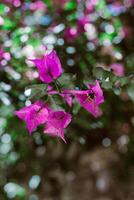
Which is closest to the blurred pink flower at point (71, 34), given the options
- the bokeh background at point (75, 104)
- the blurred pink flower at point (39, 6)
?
the bokeh background at point (75, 104)

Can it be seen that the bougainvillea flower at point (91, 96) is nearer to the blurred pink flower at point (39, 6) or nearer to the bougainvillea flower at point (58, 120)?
the bougainvillea flower at point (58, 120)

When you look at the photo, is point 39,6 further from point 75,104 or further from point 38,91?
point 38,91

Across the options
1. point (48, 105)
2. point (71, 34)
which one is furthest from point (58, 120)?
point (71, 34)

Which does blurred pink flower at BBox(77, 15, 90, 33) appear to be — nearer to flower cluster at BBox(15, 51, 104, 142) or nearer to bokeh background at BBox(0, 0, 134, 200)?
bokeh background at BBox(0, 0, 134, 200)

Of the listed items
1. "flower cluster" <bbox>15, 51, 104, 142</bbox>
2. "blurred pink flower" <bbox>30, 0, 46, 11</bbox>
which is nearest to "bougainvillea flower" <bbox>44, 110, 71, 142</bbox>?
"flower cluster" <bbox>15, 51, 104, 142</bbox>

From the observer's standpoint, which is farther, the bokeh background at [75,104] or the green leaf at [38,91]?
the bokeh background at [75,104]

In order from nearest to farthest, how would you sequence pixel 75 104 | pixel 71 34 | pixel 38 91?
pixel 38 91
pixel 75 104
pixel 71 34

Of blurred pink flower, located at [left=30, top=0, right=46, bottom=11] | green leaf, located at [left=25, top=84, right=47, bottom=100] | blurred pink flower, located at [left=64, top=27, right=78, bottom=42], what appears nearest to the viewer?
green leaf, located at [left=25, top=84, right=47, bottom=100]
